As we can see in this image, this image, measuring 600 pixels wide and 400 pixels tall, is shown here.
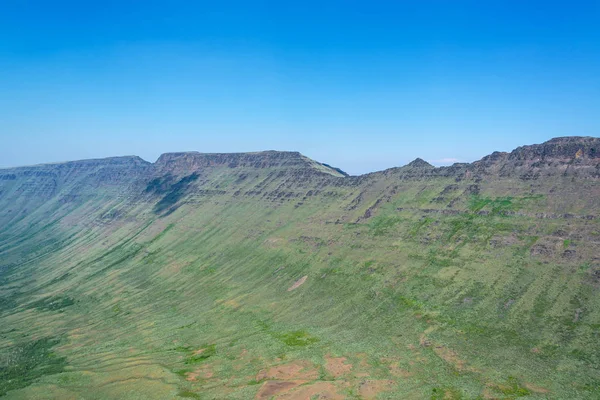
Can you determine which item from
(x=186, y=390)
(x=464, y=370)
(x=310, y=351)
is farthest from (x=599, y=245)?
(x=186, y=390)

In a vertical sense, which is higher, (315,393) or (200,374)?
(315,393)

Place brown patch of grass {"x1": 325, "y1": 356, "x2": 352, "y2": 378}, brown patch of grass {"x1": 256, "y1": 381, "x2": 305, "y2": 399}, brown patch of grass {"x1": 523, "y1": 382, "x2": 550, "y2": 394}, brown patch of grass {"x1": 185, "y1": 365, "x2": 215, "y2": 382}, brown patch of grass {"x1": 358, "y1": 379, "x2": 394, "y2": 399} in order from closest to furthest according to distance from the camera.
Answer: brown patch of grass {"x1": 523, "y1": 382, "x2": 550, "y2": 394} < brown patch of grass {"x1": 358, "y1": 379, "x2": 394, "y2": 399} < brown patch of grass {"x1": 256, "y1": 381, "x2": 305, "y2": 399} < brown patch of grass {"x1": 325, "y1": 356, "x2": 352, "y2": 378} < brown patch of grass {"x1": 185, "y1": 365, "x2": 215, "y2": 382}

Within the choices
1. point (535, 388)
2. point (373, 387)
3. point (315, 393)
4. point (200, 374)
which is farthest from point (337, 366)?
point (535, 388)

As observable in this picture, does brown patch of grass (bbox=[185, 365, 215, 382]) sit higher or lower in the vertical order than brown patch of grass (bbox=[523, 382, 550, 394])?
lower

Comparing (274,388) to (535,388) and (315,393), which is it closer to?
(315,393)

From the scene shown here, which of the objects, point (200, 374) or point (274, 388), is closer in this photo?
point (274, 388)

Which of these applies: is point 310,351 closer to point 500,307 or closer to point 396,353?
point 396,353

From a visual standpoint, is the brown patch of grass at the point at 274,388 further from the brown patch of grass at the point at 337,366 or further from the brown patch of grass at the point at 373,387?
the brown patch of grass at the point at 373,387

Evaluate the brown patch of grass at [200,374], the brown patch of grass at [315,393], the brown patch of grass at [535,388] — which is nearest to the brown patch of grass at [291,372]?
the brown patch of grass at [315,393]

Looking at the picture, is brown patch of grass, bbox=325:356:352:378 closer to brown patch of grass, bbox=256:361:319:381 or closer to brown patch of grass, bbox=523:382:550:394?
brown patch of grass, bbox=256:361:319:381

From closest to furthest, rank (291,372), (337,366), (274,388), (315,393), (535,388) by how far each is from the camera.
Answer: (535,388)
(315,393)
(274,388)
(291,372)
(337,366)

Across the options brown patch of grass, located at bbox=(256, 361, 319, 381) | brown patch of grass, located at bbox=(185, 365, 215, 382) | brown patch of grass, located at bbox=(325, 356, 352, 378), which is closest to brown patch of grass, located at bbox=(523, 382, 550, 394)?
brown patch of grass, located at bbox=(325, 356, 352, 378)
